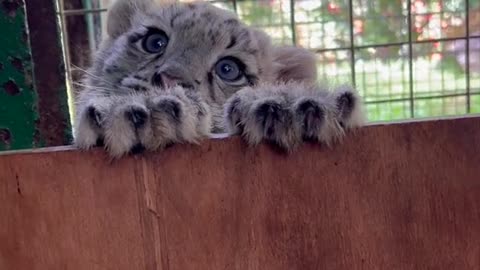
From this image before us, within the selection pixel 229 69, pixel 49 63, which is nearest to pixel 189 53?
pixel 229 69

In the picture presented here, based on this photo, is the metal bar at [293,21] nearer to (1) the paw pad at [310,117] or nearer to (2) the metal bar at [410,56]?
(2) the metal bar at [410,56]

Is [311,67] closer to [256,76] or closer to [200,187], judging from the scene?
[256,76]

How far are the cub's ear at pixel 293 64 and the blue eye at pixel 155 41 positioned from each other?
32cm

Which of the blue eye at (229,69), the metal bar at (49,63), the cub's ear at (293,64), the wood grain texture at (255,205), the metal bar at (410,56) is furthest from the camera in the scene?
the metal bar at (410,56)

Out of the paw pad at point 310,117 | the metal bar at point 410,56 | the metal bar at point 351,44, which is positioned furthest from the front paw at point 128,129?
the metal bar at point 410,56

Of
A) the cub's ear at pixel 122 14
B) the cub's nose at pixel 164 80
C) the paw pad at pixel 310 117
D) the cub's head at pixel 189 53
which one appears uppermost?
the cub's ear at pixel 122 14

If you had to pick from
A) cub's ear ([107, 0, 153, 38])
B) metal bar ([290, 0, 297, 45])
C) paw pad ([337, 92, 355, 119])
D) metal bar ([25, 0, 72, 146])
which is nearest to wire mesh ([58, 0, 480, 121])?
metal bar ([290, 0, 297, 45])

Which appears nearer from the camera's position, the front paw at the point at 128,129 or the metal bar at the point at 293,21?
the front paw at the point at 128,129

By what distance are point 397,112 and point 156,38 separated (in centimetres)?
94

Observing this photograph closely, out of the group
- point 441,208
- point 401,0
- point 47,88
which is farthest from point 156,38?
point 441,208

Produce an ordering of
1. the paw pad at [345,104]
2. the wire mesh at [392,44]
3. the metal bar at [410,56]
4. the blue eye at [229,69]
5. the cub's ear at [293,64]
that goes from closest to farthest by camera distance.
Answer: the paw pad at [345,104] < the blue eye at [229,69] < the cub's ear at [293,64] < the metal bar at [410,56] < the wire mesh at [392,44]

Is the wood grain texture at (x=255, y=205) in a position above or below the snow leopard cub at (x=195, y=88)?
below

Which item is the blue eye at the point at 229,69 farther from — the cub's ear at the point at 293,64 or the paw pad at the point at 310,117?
the paw pad at the point at 310,117

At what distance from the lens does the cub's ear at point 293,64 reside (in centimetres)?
213
